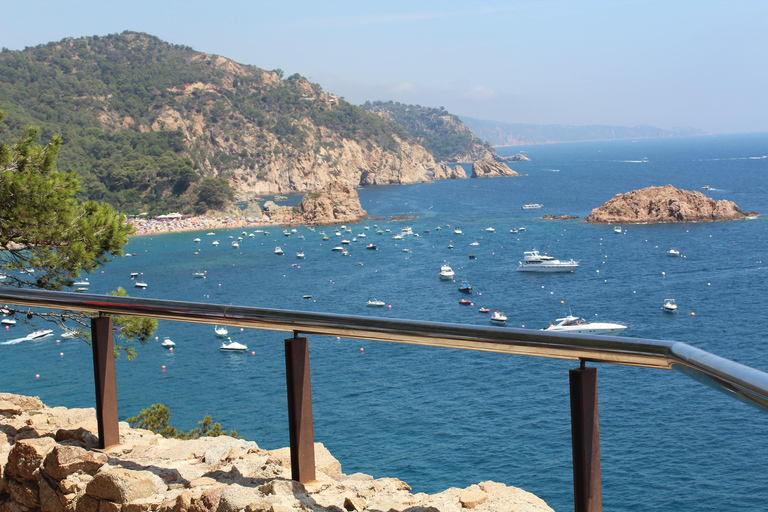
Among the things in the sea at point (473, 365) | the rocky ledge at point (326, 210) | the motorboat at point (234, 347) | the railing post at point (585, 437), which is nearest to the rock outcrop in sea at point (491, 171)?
the rocky ledge at point (326, 210)

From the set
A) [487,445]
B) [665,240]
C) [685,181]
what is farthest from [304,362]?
[685,181]

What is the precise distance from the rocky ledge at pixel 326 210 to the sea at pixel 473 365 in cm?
1076

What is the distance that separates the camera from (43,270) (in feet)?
31.0

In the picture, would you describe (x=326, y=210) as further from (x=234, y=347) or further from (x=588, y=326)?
(x=588, y=326)

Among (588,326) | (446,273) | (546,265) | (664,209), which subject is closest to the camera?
(588,326)

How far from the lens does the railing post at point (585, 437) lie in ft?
5.22

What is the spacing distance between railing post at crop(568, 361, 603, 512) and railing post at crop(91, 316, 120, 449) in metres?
1.95

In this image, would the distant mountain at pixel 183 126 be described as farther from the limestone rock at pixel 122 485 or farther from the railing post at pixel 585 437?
the railing post at pixel 585 437

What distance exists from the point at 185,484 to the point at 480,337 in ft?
5.06

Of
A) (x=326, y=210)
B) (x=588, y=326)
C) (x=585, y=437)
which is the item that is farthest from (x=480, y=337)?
(x=326, y=210)

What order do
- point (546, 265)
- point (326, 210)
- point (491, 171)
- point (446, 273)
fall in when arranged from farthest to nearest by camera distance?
point (491, 171) < point (326, 210) < point (546, 265) < point (446, 273)

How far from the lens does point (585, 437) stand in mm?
1590

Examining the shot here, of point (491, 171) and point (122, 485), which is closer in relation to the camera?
point (122, 485)

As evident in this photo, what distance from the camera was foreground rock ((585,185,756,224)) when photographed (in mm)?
66312
